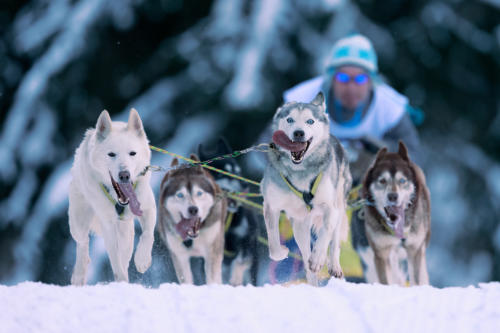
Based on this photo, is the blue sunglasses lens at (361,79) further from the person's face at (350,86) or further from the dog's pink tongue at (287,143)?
the dog's pink tongue at (287,143)

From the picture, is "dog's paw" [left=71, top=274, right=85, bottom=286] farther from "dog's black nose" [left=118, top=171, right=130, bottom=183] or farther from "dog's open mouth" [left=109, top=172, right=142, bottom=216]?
"dog's black nose" [left=118, top=171, right=130, bottom=183]

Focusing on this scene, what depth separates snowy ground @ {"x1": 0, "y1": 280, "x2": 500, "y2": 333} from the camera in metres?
3.14

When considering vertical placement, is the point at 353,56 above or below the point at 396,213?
above

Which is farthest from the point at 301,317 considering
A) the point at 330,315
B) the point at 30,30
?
the point at 30,30

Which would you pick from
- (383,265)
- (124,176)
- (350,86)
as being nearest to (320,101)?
(124,176)

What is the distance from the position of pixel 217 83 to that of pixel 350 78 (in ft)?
14.1

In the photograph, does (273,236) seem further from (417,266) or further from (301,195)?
(417,266)

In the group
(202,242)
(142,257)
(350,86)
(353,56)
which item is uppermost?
(353,56)

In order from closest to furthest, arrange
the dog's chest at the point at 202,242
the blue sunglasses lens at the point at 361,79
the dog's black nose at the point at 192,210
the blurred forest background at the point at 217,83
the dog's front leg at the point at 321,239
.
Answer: the dog's front leg at the point at 321,239
the dog's black nose at the point at 192,210
the dog's chest at the point at 202,242
the blue sunglasses lens at the point at 361,79
the blurred forest background at the point at 217,83

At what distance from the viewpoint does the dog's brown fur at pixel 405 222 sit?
4656 millimetres

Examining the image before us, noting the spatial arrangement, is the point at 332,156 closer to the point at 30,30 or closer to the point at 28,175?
the point at 28,175

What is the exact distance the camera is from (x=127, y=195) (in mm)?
3520

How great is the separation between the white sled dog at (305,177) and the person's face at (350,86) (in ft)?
6.65

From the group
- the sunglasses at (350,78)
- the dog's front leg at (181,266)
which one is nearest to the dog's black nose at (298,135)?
the dog's front leg at (181,266)
